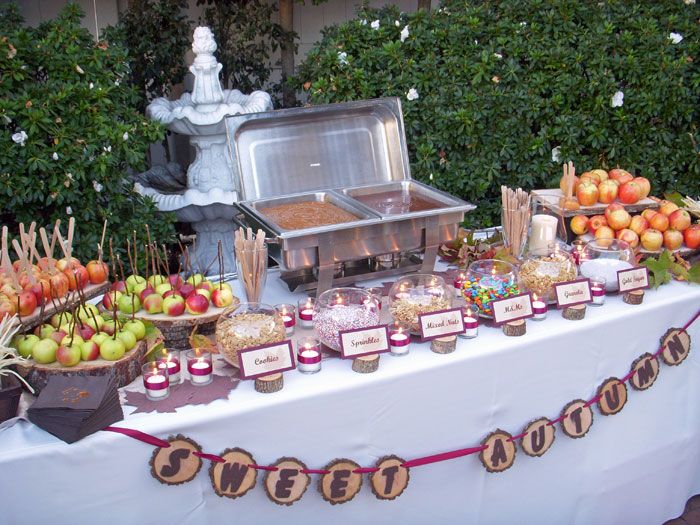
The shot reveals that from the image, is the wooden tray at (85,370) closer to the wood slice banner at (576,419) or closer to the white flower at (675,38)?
the wood slice banner at (576,419)

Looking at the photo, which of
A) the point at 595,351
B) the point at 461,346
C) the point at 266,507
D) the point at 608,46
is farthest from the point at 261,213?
the point at 608,46

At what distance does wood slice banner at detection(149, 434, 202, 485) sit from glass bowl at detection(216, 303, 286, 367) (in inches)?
8.9

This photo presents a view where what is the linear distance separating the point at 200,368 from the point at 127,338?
178 mm

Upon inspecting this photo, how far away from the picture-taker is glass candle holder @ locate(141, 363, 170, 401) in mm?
1566

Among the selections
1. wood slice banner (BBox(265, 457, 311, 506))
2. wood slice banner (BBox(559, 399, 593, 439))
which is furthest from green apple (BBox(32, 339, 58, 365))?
wood slice banner (BBox(559, 399, 593, 439))

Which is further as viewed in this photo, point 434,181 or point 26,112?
point 434,181

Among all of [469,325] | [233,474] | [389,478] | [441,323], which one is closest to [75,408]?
[233,474]

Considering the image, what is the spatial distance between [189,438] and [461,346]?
73 centimetres

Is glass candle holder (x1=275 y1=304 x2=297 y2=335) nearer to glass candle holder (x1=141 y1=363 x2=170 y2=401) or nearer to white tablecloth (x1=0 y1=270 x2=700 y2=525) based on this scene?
white tablecloth (x1=0 y1=270 x2=700 y2=525)

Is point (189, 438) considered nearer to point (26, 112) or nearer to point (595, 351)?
point (595, 351)

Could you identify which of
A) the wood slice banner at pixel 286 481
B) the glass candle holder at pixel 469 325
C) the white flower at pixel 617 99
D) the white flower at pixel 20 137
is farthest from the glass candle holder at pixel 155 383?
the white flower at pixel 617 99

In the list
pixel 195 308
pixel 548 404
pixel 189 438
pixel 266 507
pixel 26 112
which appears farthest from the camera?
pixel 26 112

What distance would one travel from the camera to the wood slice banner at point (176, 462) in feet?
4.92

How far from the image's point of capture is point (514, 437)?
1.89 meters
